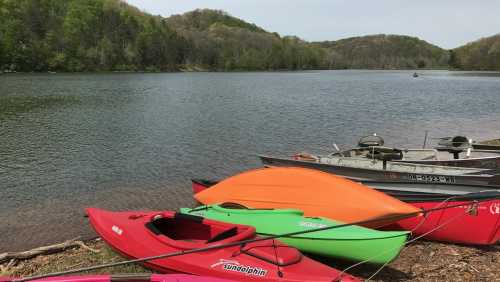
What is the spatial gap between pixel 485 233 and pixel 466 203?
72 cm

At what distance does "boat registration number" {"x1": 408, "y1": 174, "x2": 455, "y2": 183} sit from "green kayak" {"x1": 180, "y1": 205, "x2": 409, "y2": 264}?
17.3 feet

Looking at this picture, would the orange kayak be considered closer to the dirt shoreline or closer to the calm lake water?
the dirt shoreline

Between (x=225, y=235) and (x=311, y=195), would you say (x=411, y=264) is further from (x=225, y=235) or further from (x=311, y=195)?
(x=225, y=235)

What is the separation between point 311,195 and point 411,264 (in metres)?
2.79

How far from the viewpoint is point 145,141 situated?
2717 cm

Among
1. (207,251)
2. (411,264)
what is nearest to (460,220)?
(411,264)

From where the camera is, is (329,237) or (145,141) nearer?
(329,237)

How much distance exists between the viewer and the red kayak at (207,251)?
7.14 meters

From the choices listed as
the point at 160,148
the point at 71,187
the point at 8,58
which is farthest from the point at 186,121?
the point at 8,58

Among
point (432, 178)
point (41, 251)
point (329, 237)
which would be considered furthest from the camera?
point (432, 178)

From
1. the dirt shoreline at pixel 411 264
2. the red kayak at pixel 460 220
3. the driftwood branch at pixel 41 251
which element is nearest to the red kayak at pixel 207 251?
the dirt shoreline at pixel 411 264

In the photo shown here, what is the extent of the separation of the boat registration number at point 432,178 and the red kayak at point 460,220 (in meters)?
2.89

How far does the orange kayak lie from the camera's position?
31.7 ft

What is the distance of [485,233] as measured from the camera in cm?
922
